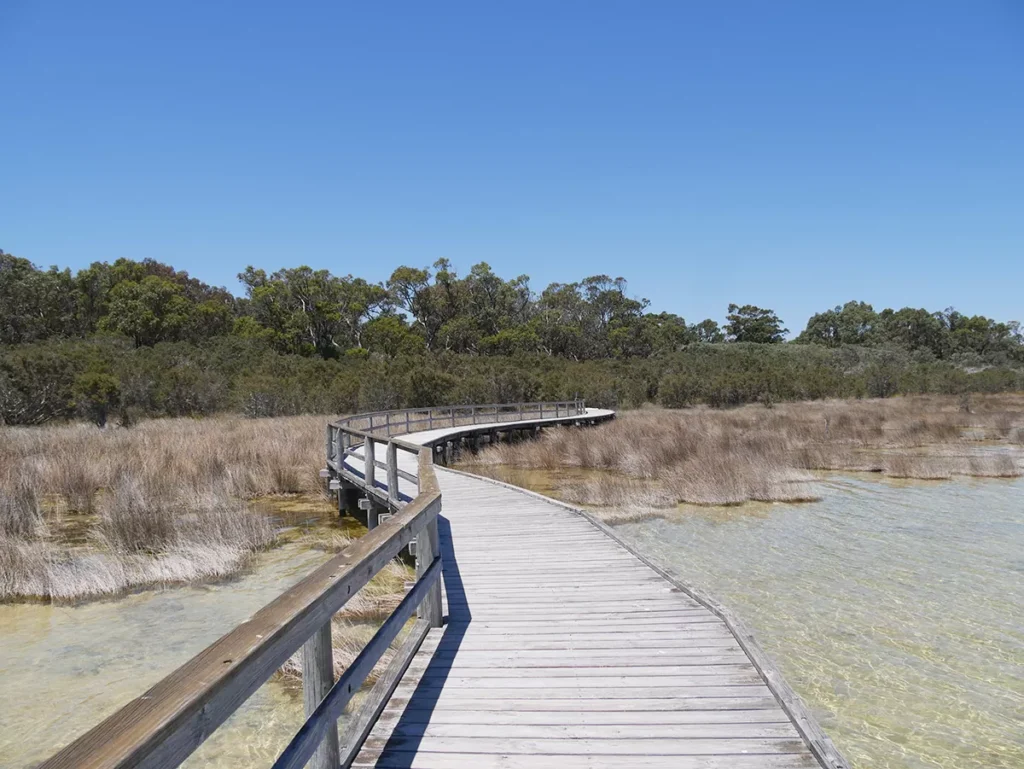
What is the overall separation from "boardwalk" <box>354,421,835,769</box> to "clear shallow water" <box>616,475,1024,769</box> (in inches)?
54.8

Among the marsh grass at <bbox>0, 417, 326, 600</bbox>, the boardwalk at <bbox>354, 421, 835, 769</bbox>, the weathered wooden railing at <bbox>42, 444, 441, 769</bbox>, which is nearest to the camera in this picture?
the weathered wooden railing at <bbox>42, 444, 441, 769</bbox>

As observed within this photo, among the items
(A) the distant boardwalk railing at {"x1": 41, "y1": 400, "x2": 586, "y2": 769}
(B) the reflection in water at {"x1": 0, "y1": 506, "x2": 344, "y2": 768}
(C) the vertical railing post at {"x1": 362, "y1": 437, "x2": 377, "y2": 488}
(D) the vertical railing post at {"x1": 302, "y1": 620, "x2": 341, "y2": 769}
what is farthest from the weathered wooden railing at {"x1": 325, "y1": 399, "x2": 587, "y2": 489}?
(D) the vertical railing post at {"x1": 302, "y1": 620, "x2": 341, "y2": 769}

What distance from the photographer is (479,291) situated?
73.3m

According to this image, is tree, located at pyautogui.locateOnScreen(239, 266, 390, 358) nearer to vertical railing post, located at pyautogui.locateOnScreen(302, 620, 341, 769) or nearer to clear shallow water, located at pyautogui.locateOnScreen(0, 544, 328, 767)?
clear shallow water, located at pyautogui.locateOnScreen(0, 544, 328, 767)

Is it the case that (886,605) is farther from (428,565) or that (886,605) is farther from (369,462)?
(369,462)

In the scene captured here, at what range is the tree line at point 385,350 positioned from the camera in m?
28.3

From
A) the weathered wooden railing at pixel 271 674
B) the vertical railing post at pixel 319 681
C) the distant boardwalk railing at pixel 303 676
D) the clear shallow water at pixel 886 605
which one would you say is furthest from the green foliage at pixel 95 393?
the vertical railing post at pixel 319 681

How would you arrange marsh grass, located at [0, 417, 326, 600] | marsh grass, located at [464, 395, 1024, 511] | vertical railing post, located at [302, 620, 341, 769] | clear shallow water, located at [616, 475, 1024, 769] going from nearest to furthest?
vertical railing post, located at [302, 620, 341, 769], clear shallow water, located at [616, 475, 1024, 769], marsh grass, located at [0, 417, 326, 600], marsh grass, located at [464, 395, 1024, 511]

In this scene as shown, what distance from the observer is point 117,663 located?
6.46m

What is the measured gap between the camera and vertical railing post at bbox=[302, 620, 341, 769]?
281cm

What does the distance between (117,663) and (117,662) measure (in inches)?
0.9

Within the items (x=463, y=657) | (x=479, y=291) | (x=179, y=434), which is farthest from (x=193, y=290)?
(x=463, y=657)

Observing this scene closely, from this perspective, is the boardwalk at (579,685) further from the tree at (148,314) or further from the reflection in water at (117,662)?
the tree at (148,314)

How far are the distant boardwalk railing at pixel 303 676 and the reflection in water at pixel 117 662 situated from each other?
1.72m
